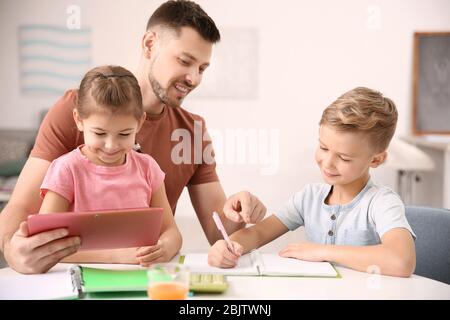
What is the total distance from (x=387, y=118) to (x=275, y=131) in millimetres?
259

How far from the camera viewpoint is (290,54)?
133cm

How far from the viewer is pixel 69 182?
3.92 feet

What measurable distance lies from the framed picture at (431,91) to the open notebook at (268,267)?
44 cm

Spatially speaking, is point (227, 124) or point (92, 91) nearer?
point (92, 91)

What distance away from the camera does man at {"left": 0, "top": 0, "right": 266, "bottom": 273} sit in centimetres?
130

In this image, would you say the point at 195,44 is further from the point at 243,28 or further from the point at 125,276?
the point at 125,276

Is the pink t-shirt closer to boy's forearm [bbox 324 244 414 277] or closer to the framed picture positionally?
boy's forearm [bbox 324 244 414 277]

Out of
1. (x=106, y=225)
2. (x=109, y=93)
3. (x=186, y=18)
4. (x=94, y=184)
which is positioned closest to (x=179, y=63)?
(x=186, y=18)

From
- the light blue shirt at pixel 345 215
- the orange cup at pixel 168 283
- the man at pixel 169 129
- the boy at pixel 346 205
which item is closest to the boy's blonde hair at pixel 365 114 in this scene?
the boy at pixel 346 205

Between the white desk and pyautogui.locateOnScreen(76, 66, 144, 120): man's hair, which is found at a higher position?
pyautogui.locateOnScreen(76, 66, 144, 120): man's hair

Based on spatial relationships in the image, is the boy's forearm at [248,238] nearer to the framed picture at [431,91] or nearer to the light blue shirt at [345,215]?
the light blue shirt at [345,215]

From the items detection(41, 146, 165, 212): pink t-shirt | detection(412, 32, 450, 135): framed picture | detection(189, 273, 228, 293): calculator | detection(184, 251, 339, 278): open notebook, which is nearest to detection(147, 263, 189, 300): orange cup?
detection(189, 273, 228, 293): calculator

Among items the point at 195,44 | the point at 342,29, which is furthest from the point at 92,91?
the point at 342,29

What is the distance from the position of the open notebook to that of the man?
101 mm
